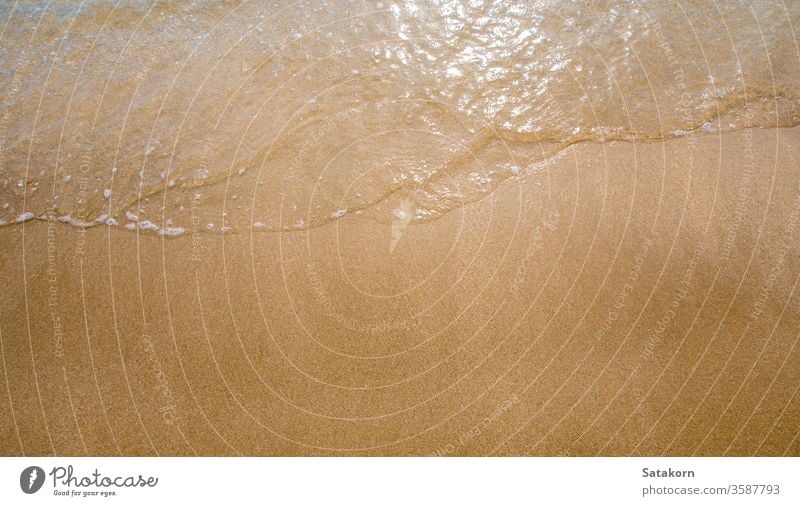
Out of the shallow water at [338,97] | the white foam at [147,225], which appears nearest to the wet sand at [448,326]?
the white foam at [147,225]

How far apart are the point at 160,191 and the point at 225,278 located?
743 mm

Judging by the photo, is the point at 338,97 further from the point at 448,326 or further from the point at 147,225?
the point at 448,326

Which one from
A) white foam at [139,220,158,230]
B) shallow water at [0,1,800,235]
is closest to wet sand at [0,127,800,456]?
white foam at [139,220,158,230]

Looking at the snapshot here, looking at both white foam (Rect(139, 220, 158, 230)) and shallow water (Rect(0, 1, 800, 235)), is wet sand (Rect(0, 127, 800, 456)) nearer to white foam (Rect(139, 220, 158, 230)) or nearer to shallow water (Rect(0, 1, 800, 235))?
white foam (Rect(139, 220, 158, 230))

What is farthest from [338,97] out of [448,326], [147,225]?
[448,326]

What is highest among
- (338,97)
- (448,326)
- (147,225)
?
(338,97)

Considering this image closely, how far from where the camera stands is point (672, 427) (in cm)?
297

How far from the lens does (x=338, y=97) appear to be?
3861 millimetres

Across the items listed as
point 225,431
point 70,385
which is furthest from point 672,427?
point 70,385

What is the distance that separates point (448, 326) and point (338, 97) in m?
1.64

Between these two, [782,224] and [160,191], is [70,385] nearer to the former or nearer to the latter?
[160,191]

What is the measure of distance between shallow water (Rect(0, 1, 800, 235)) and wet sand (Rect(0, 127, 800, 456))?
0.17 meters

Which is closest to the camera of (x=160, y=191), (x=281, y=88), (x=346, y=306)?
(x=346, y=306)

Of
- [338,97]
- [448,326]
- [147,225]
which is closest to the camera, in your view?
[448,326]
